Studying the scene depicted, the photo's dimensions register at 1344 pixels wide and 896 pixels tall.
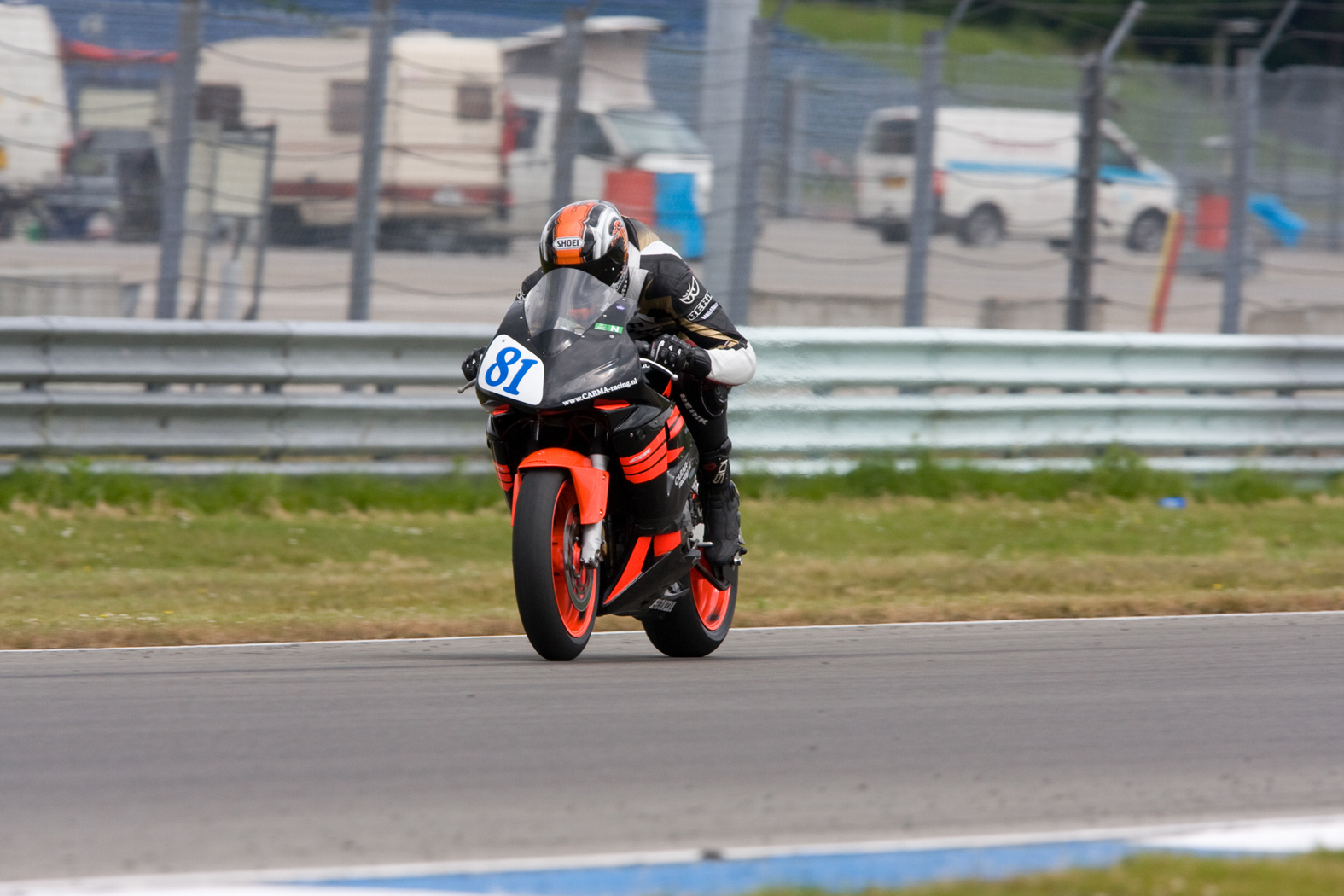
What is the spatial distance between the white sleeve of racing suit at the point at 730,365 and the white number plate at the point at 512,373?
0.73m

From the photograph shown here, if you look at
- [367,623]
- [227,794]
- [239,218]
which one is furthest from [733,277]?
[227,794]

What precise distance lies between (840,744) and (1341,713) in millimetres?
1798

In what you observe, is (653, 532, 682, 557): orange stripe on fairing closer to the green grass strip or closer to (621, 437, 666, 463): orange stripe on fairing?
(621, 437, 666, 463): orange stripe on fairing

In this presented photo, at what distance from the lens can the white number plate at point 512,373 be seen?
6.13 m

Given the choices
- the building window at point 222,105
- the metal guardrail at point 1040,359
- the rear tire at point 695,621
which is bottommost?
the rear tire at point 695,621

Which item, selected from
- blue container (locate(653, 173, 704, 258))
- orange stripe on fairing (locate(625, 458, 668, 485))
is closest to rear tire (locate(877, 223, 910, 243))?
blue container (locate(653, 173, 704, 258))

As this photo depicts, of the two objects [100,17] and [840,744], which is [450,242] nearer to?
[100,17]

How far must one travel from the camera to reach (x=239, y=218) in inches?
428

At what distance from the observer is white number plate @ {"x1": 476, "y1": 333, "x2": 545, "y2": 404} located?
20.1 feet

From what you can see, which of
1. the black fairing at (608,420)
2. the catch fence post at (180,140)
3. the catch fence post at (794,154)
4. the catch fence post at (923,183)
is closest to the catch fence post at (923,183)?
the catch fence post at (923,183)

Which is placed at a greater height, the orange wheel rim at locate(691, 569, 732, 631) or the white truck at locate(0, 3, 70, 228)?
the white truck at locate(0, 3, 70, 228)

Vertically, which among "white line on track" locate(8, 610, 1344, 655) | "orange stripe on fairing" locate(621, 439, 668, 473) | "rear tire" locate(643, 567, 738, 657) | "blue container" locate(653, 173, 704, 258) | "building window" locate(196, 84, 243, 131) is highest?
"building window" locate(196, 84, 243, 131)

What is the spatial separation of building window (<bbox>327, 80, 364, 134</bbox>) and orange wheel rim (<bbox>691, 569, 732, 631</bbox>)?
5009 mm

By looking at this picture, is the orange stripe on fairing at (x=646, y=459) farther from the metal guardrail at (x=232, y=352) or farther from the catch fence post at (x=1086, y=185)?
the catch fence post at (x=1086, y=185)
